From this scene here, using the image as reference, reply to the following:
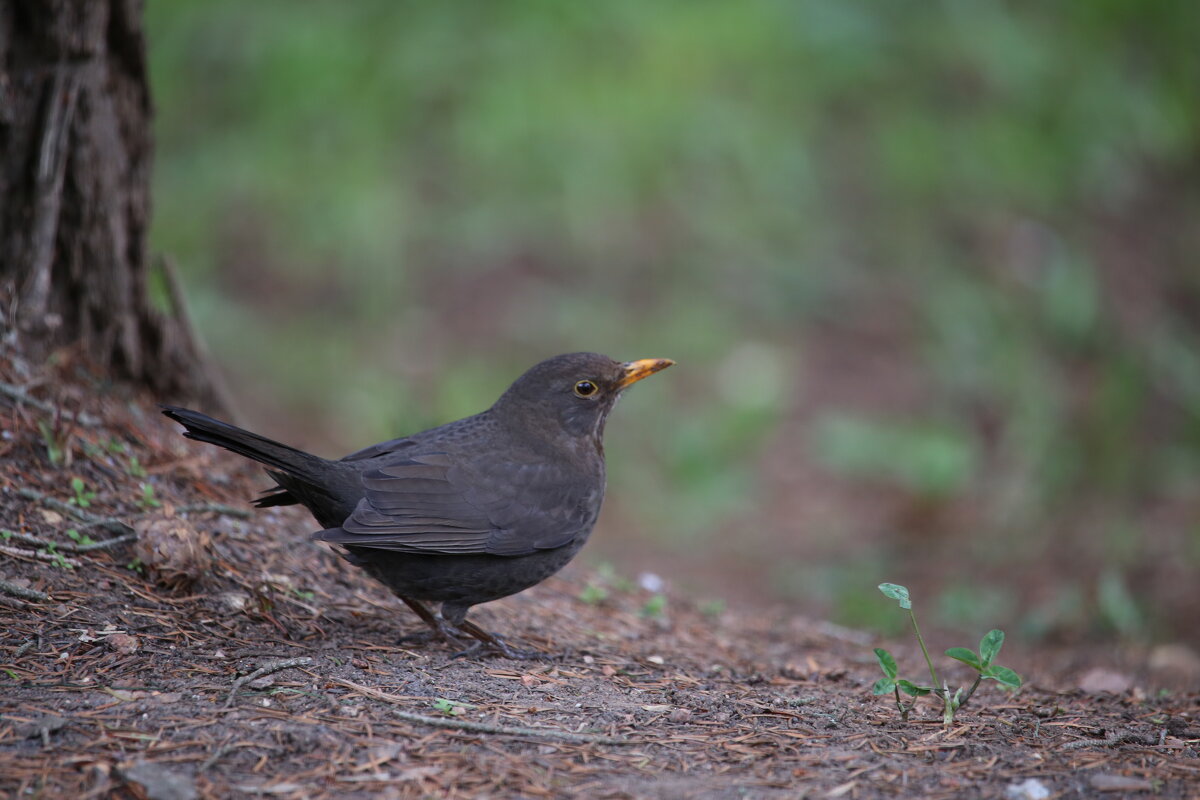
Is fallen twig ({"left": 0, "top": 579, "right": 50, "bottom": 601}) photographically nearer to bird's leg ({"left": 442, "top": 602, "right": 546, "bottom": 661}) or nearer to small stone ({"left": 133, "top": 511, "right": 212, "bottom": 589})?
small stone ({"left": 133, "top": 511, "right": 212, "bottom": 589})

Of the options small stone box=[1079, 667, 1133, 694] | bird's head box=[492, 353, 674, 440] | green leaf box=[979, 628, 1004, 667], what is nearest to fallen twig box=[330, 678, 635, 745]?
green leaf box=[979, 628, 1004, 667]

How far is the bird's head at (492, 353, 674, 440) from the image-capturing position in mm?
4598

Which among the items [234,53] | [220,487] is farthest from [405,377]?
[220,487]

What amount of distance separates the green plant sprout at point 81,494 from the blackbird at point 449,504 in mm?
607

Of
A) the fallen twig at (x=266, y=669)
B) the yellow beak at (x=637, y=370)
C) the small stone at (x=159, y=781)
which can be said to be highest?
the yellow beak at (x=637, y=370)

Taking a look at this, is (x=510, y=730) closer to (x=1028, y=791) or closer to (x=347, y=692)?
(x=347, y=692)

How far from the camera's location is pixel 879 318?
33.8 ft

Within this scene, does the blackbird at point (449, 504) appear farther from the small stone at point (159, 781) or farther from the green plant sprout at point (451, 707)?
the small stone at point (159, 781)

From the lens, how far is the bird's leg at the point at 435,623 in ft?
13.4

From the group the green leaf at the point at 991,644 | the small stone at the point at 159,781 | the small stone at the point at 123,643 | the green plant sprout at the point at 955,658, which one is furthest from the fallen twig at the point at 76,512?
the green leaf at the point at 991,644

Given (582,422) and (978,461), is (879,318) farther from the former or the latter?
(582,422)

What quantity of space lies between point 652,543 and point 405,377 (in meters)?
2.55

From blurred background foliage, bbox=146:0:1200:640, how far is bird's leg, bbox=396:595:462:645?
102 inches

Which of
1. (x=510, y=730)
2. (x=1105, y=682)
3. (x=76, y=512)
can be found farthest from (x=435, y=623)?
(x=1105, y=682)
